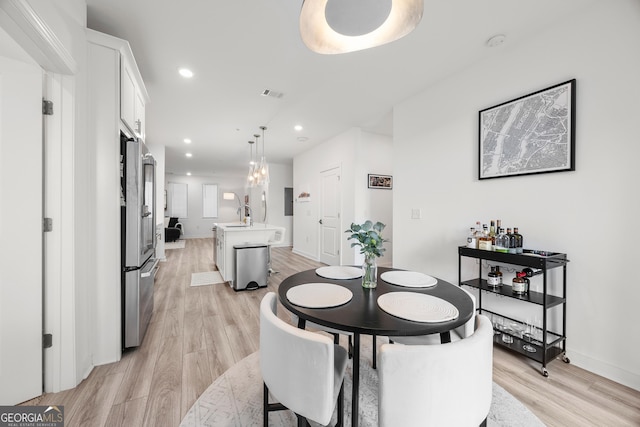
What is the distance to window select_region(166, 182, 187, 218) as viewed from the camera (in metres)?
10.4

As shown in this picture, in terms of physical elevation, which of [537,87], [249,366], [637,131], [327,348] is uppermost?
[537,87]

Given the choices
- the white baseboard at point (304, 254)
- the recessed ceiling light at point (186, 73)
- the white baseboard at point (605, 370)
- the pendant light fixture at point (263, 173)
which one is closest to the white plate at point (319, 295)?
the white baseboard at point (605, 370)

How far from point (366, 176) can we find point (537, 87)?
2.84m

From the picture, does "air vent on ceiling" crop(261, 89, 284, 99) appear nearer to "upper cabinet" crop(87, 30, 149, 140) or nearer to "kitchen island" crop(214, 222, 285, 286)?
"upper cabinet" crop(87, 30, 149, 140)

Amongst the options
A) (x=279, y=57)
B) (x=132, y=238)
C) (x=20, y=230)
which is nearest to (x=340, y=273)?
Result: (x=132, y=238)

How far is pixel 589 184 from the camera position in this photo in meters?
1.83

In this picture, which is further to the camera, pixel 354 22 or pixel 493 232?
pixel 493 232

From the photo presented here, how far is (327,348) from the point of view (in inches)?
33.9

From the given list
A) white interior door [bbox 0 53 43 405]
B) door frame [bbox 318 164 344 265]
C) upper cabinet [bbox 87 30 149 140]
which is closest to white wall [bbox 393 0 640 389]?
door frame [bbox 318 164 344 265]

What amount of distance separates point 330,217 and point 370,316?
Answer: 4385 mm

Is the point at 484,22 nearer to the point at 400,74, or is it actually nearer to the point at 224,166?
the point at 400,74

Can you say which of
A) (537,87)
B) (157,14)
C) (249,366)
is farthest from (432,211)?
(157,14)

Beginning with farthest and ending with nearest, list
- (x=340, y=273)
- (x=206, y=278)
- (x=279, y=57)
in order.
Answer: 1. (x=206, y=278)
2. (x=279, y=57)
3. (x=340, y=273)

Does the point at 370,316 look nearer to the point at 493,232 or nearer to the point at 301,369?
the point at 301,369
